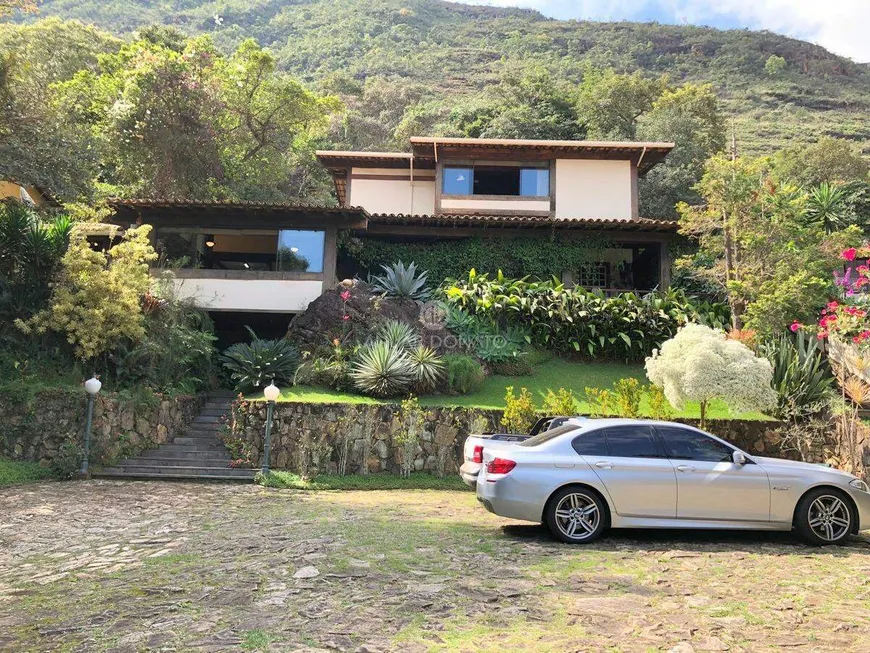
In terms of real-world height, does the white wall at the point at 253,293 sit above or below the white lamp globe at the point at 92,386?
above

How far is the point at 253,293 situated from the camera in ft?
64.1

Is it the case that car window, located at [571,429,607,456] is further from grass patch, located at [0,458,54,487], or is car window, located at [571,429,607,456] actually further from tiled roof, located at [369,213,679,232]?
tiled roof, located at [369,213,679,232]

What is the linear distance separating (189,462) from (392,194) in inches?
536

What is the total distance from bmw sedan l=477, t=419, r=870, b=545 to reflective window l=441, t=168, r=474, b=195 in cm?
1677

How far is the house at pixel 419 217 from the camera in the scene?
64.0 ft

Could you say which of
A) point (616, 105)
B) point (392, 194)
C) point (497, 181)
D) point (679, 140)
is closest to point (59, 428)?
point (392, 194)

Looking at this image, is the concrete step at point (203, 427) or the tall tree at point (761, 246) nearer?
the concrete step at point (203, 427)

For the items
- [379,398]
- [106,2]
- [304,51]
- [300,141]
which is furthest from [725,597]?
[106,2]

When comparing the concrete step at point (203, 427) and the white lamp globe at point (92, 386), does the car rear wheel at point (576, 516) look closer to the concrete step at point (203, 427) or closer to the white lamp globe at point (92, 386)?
the white lamp globe at point (92, 386)

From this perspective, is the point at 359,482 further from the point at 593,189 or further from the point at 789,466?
the point at 593,189

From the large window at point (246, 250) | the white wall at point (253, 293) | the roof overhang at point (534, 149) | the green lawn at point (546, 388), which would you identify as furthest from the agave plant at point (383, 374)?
the roof overhang at point (534, 149)

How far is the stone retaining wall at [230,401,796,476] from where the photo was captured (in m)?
13.7

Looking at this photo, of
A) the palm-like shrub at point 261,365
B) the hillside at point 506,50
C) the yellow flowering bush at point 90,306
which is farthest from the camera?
the hillside at point 506,50

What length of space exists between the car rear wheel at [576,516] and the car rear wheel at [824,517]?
7.90ft
